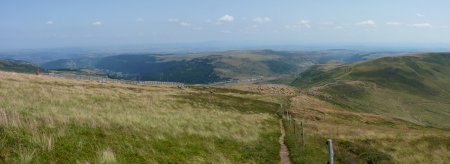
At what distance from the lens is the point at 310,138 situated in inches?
1485

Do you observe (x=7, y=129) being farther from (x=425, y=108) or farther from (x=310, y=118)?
(x=425, y=108)

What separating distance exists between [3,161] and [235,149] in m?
14.1

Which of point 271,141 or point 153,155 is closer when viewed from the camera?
point 153,155

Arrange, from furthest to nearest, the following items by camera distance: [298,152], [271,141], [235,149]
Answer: [271,141] < [298,152] < [235,149]

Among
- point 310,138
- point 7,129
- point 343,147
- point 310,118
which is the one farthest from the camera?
point 310,118

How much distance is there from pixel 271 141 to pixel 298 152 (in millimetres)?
4593

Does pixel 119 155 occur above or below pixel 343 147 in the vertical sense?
above

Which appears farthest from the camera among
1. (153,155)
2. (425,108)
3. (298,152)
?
(425,108)

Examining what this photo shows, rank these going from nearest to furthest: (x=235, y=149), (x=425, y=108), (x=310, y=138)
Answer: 1. (x=235, y=149)
2. (x=310, y=138)
3. (x=425, y=108)

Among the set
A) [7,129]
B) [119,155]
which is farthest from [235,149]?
[7,129]

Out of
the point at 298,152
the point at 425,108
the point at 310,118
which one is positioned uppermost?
the point at 298,152

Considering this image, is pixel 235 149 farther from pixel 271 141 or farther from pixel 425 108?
pixel 425 108

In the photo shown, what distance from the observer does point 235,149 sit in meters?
24.1

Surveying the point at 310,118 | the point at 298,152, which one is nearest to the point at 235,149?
the point at 298,152
